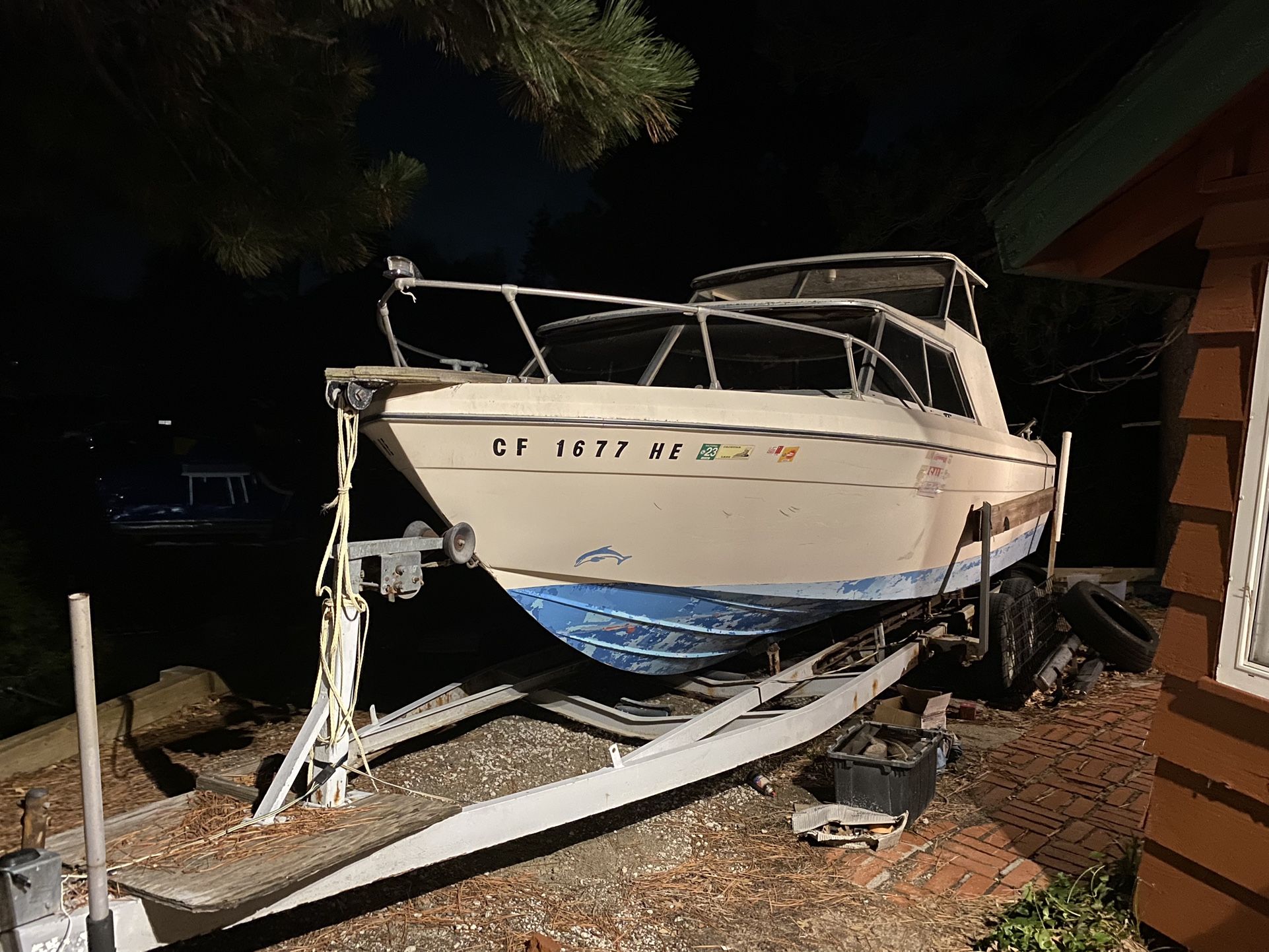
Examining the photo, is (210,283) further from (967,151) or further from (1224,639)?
(1224,639)

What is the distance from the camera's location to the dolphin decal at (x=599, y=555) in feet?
12.7

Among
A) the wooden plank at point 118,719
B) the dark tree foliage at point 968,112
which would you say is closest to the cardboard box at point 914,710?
the wooden plank at point 118,719

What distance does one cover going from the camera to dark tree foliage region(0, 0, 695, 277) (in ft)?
11.1

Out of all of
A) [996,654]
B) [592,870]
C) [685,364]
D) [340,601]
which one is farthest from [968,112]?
[340,601]

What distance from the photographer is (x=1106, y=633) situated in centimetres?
659

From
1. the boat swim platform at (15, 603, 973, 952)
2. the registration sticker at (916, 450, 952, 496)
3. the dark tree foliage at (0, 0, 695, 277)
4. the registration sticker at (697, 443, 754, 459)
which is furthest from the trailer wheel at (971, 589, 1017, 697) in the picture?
the dark tree foliage at (0, 0, 695, 277)

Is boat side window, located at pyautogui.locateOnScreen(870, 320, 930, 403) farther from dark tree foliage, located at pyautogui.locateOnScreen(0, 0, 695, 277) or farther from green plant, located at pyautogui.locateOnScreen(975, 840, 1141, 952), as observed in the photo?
green plant, located at pyautogui.locateOnScreen(975, 840, 1141, 952)

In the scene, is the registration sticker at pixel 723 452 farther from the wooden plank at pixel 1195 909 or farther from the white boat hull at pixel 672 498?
the wooden plank at pixel 1195 909

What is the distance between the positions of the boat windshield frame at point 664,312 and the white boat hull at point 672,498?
230 mm

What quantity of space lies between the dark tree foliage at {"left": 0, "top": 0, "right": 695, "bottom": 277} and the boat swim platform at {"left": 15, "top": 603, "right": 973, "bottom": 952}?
278 cm

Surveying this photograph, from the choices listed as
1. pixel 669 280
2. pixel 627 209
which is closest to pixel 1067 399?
pixel 669 280

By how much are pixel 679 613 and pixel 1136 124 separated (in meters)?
2.84

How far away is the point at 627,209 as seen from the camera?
14.2 m

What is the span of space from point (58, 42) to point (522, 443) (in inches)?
115
